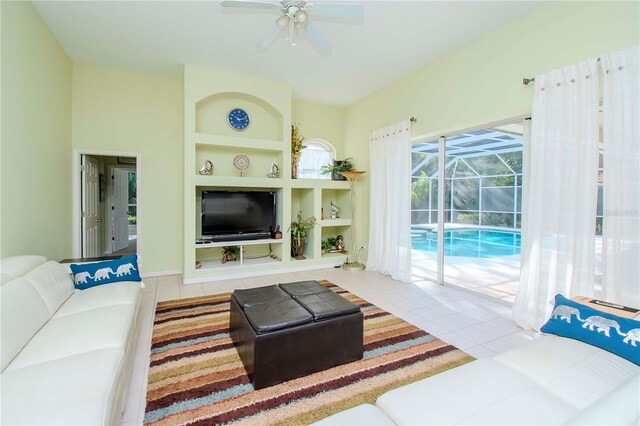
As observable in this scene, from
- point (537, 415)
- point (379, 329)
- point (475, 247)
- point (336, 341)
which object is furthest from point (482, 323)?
point (475, 247)

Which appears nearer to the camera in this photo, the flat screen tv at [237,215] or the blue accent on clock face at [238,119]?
the flat screen tv at [237,215]

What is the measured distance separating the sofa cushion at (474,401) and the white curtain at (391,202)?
120 inches

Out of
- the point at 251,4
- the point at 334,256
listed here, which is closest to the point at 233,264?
the point at 334,256

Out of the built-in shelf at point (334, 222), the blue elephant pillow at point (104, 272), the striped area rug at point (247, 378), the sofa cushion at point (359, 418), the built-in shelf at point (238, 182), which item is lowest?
the striped area rug at point (247, 378)

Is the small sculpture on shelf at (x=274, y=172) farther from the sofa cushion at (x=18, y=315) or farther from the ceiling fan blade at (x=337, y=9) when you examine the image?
the sofa cushion at (x=18, y=315)

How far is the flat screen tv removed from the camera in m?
4.46

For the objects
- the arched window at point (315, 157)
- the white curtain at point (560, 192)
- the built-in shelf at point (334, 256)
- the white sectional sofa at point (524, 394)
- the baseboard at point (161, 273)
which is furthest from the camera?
the arched window at point (315, 157)

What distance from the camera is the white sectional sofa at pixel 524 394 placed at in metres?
1.03

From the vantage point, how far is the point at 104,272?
2.78 metres

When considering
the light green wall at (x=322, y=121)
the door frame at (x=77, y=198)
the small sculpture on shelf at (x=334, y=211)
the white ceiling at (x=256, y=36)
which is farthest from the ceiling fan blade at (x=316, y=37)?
the door frame at (x=77, y=198)

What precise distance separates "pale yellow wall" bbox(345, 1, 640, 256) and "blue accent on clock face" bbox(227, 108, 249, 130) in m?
2.26

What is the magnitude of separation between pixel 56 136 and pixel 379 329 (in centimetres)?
420

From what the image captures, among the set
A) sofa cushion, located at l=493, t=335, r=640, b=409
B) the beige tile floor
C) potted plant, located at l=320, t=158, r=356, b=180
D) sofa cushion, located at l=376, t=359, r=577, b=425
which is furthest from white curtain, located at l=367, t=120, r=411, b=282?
sofa cushion, located at l=376, t=359, r=577, b=425

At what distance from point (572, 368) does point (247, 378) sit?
1844 mm
